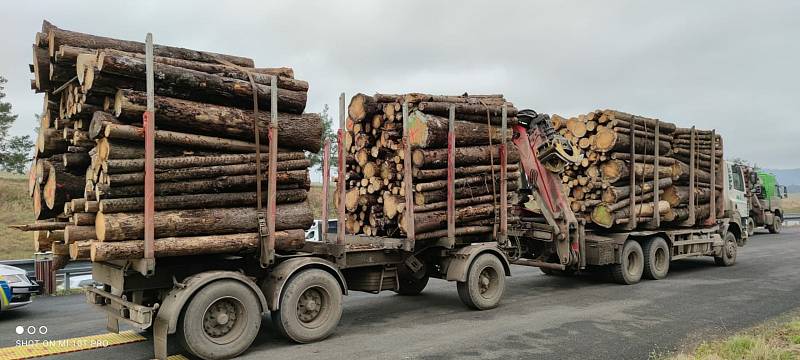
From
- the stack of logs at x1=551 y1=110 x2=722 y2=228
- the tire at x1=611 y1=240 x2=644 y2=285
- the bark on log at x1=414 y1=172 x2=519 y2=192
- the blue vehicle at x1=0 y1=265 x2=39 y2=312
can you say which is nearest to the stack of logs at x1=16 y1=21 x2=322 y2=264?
the blue vehicle at x1=0 y1=265 x2=39 y2=312

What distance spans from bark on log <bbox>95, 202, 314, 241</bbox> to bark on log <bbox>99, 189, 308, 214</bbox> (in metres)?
0.06

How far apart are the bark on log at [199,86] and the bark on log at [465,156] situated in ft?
6.92

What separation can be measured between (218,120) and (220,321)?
2.32 m

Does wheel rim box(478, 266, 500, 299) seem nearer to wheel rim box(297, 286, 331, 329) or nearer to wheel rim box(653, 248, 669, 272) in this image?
wheel rim box(297, 286, 331, 329)

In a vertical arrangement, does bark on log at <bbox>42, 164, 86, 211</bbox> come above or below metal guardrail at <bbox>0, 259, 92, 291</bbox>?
above

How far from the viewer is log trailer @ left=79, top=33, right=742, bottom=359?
6.23 m

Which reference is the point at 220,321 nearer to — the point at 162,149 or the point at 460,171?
the point at 162,149

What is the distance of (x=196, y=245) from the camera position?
6367mm

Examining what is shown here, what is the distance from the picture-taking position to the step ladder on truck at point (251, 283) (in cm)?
613

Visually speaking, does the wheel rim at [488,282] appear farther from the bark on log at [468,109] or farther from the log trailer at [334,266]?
the bark on log at [468,109]

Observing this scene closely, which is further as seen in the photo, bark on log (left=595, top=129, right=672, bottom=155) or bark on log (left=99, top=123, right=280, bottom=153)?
bark on log (left=595, top=129, right=672, bottom=155)

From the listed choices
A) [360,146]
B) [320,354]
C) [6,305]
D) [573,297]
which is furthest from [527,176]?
[6,305]

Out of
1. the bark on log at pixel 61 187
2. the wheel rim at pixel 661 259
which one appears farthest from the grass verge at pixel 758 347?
the bark on log at pixel 61 187

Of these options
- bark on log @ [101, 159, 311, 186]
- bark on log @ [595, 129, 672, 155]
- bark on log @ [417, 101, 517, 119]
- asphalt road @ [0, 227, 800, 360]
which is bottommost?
asphalt road @ [0, 227, 800, 360]
